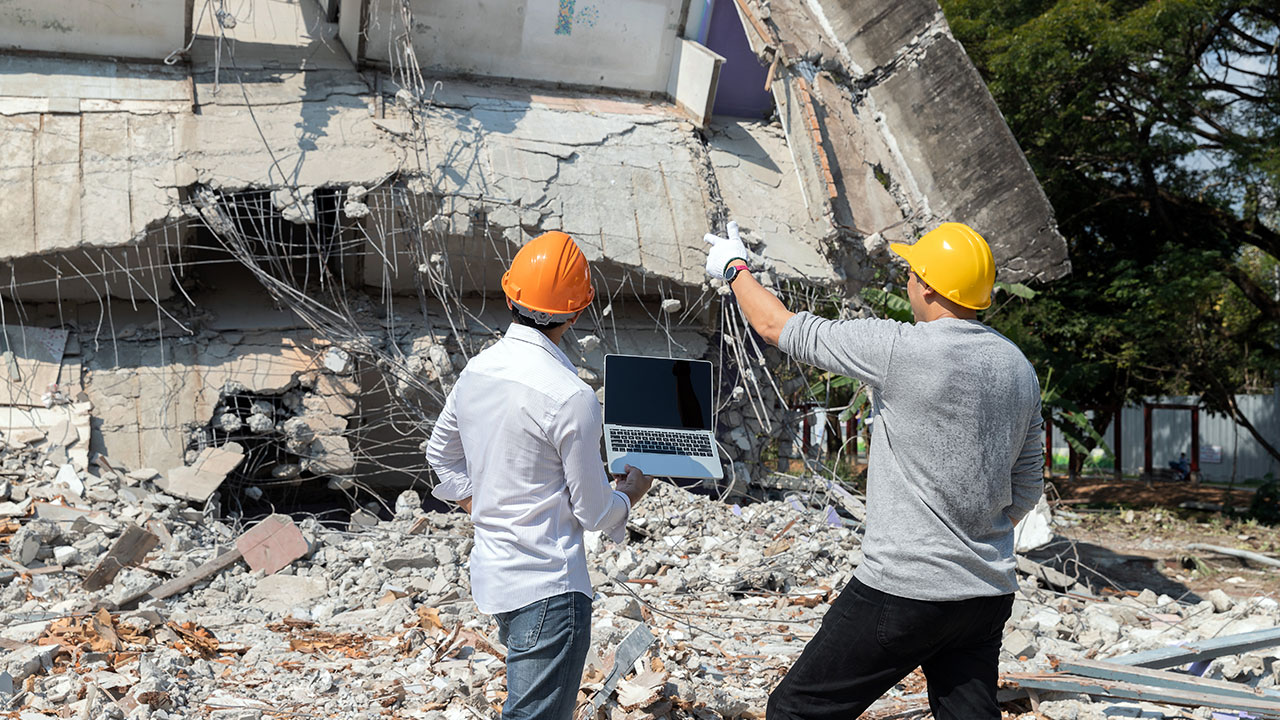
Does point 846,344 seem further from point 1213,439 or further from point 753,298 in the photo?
point 1213,439

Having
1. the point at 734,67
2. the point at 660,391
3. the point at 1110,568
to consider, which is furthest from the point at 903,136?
the point at 660,391

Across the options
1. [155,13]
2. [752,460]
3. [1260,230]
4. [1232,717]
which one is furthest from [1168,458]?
[155,13]

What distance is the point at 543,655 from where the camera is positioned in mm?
2311

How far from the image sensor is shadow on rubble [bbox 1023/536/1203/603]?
323 inches

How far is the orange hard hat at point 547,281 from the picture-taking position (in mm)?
2375

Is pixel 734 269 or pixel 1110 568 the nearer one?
pixel 734 269

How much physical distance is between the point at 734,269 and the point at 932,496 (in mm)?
896

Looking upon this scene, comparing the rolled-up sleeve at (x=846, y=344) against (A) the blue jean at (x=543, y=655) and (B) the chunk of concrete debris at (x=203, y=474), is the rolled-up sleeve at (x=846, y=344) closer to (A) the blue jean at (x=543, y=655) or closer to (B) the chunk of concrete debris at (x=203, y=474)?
(A) the blue jean at (x=543, y=655)

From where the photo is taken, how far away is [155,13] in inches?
275

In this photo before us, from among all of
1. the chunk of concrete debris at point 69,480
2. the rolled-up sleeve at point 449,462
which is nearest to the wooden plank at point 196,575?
the chunk of concrete debris at point 69,480

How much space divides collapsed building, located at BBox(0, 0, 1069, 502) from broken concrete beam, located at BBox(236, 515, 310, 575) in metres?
1.04

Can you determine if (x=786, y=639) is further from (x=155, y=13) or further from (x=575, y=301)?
(x=155, y=13)

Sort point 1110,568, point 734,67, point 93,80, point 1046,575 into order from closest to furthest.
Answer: point 1046,575
point 93,80
point 734,67
point 1110,568

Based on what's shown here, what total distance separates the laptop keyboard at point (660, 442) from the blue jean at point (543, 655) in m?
0.77
